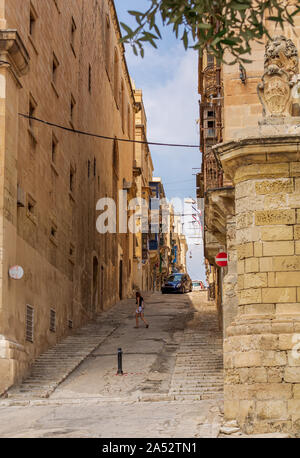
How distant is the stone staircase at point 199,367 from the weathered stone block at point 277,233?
216 inches

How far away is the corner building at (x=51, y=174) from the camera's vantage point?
59.7 feet

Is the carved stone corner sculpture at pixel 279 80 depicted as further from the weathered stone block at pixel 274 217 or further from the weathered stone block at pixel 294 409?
the weathered stone block at pixel 294 409

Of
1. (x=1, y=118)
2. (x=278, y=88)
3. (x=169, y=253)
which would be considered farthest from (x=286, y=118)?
(x=169, y=253)

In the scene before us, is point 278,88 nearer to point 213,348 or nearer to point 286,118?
point 286,118

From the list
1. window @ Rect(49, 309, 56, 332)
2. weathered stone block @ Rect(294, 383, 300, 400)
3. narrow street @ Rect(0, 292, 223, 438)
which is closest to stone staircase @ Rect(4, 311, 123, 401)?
narrow street @ Rect(0, 292, 223, 438)

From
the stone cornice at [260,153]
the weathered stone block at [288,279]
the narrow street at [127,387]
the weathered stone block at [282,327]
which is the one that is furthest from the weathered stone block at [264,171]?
the narrow street at [127,387]

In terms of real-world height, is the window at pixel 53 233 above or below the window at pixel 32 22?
below

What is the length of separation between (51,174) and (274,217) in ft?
46.9

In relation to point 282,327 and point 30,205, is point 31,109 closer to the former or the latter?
point 30,205

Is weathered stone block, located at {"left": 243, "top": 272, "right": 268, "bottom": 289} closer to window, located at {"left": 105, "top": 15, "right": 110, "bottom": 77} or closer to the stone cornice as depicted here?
the stone cornice

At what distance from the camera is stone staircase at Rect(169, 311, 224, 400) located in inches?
632

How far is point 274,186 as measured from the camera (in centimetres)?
1095

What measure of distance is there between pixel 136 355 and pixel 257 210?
11.1 m

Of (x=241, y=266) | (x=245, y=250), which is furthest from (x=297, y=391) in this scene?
(x=245, y=250)
